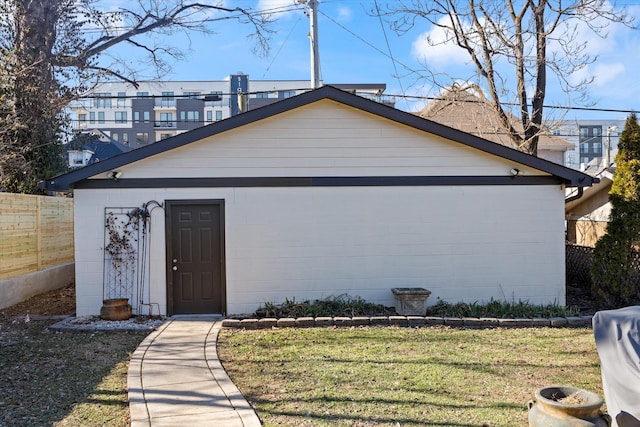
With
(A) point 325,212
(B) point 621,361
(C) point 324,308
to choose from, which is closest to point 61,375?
(C) point 324,308

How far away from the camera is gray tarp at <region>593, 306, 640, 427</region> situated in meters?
3.87

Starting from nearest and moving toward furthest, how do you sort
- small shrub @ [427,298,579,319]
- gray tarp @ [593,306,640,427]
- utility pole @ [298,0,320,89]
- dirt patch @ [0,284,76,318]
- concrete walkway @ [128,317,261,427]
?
1. gray tarp @ [593,306,640,427]
2. concrete walkway @ [128,317,261,427]
3. small shrub @ [427,298,579,319]
4. dirt patch @ [0,284,76,318]
5. utility pole @ [298,0,320,89]

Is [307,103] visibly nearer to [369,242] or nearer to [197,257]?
[369,242]

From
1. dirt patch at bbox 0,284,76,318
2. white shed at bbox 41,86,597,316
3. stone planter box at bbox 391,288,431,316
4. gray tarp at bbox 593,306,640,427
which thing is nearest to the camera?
gray tarp at bbox 593,306,640,427

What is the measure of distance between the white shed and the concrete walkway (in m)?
1.76

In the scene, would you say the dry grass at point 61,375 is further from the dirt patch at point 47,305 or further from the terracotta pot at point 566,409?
the terracotta pot at point 566,409

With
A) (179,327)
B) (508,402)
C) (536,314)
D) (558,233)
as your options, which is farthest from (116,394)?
(558,233)

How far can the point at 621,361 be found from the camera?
13.1 ft

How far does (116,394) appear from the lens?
5211 mm

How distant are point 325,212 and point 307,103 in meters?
1.99

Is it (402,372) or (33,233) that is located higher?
(33,233)

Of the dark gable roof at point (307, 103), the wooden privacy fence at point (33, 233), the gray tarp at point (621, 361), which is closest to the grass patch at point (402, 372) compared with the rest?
the gray tarp at point (621, 361)

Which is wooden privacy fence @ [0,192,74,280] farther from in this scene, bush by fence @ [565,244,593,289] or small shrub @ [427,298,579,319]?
bush by fence @ [565,244,593,289]

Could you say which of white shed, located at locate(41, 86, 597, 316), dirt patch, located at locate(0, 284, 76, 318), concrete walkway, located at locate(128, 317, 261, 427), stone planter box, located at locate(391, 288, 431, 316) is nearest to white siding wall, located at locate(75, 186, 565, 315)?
white shed, located at locate(41, 86, 597, 316)
